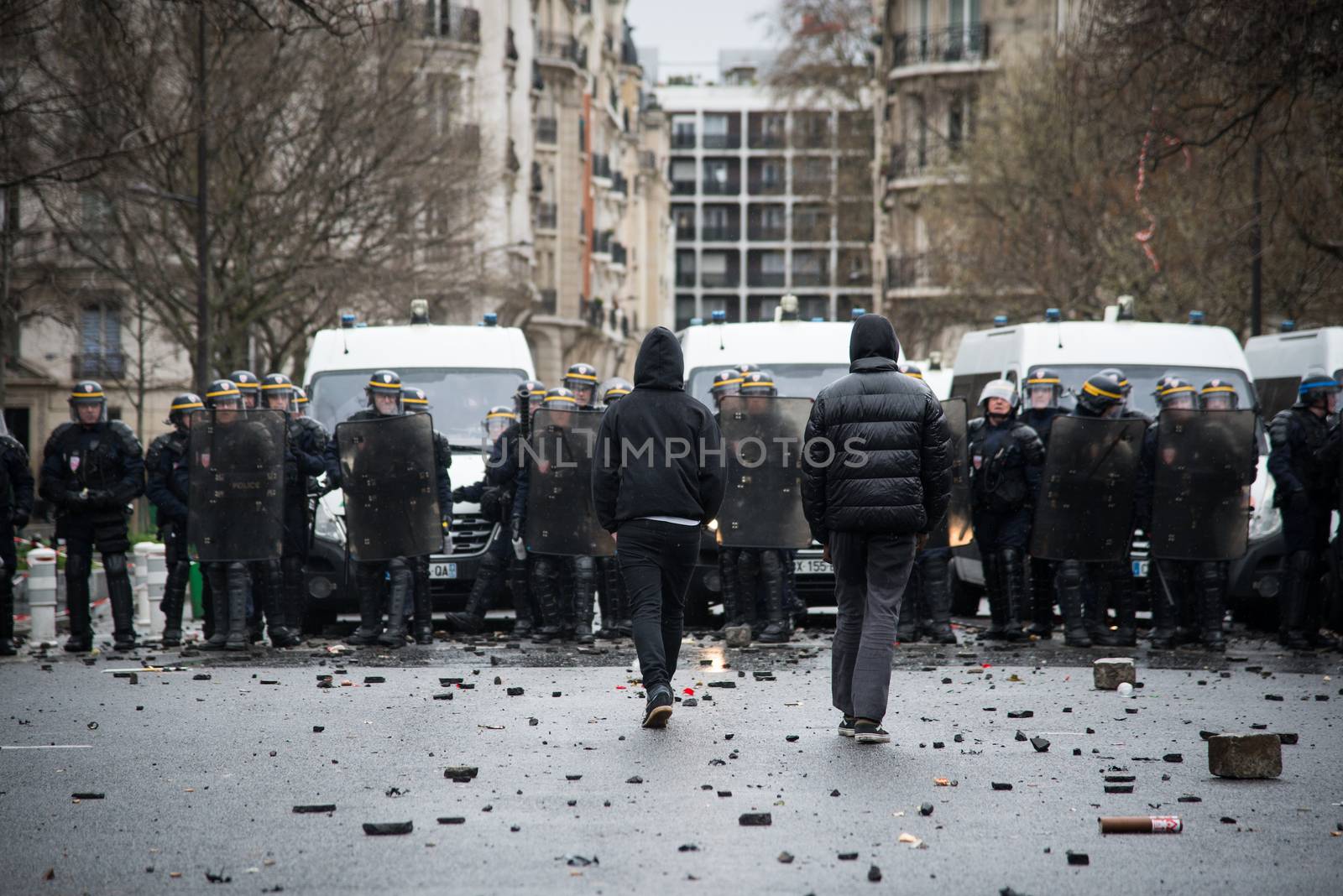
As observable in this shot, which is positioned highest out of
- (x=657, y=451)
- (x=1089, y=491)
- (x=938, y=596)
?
(x=657, y=451)

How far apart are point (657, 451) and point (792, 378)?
7.13 m

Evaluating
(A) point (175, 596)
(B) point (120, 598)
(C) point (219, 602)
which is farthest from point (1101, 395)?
(B) point (120, 598)

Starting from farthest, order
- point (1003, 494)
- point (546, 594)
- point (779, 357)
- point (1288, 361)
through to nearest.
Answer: point (1288, 361)
point (779, 357)
point (546, 594)
point (1003, 494)

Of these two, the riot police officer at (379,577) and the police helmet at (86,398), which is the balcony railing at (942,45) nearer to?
the riot police officer at (379,577)

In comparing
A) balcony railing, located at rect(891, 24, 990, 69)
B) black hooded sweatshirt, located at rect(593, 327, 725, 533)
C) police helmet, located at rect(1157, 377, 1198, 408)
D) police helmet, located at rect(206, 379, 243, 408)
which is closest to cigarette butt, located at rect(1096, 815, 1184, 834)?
black hooded sweatshirt, located at rect(593, 327, 725, 533)

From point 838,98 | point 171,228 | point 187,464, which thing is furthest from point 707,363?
point 838,98

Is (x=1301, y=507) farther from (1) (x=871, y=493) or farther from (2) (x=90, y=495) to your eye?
(2) (x=90, y=495)

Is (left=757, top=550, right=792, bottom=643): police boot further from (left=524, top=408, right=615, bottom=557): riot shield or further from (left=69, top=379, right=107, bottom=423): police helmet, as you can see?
(left=69, top=379, right=107, bottom=423): police helmet

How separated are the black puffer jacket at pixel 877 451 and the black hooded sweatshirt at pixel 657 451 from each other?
74 centimetres

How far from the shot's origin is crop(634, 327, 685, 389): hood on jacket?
31.5 ft

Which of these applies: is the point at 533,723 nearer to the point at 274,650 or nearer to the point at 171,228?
the point at 274,650

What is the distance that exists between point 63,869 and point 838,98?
5414 centimetres

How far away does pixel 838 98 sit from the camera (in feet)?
192

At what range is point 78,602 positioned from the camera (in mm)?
14000
